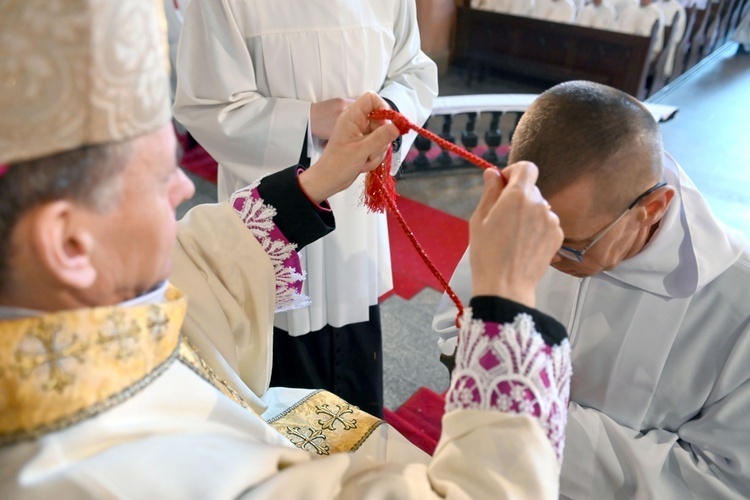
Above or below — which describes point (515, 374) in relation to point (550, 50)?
above

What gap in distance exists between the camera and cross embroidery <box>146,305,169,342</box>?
0.85 metres

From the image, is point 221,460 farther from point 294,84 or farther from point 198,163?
point 198,163

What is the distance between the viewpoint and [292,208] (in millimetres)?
1472

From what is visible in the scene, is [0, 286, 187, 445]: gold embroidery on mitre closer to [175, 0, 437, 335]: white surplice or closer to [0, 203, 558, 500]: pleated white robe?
[0, 203, 558, 500]: pleated white robe

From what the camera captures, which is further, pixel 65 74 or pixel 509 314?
pixel 509 314

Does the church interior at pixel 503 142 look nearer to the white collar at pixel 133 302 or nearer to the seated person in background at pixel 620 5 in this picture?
the seated person in background at pixel 620 5

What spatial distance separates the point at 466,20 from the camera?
314 inches

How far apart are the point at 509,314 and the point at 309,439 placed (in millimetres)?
732

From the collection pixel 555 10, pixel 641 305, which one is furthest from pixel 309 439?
pixel 555 10

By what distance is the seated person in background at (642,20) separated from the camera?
6660mm

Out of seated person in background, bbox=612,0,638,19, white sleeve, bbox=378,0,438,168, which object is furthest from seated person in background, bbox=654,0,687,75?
white sleeve, bbox=378,0,438,168

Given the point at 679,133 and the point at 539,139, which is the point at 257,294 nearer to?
the point at 539,139

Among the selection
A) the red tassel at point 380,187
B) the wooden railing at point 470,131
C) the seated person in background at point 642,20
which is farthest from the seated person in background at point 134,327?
the seated person in background at point 642,20

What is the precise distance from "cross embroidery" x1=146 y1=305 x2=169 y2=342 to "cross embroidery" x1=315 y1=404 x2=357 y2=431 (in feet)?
2.33
